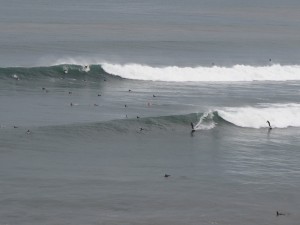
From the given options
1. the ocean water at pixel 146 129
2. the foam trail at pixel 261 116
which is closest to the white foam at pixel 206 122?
the ocean water at pixel 146 129

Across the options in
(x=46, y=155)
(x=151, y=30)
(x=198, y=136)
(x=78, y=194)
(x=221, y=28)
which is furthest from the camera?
(x=221, y=28)

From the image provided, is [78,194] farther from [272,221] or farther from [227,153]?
[227,153]

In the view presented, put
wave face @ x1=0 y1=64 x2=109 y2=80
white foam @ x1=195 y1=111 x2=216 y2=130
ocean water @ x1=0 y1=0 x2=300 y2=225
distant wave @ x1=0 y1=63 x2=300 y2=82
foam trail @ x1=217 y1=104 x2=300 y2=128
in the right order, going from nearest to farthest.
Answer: ocean water @ x1=0 y1=0 x2=300 y2=225
white foam @ x1=195 y1=111 x2=216 y2=130
foam trail @ x1=217 y1=104 x2=300 y2=128
wave face @ x1=0 y1=64 x2=109 y2=80
distant wave @ x1=0 y1=63 x2=300 y2=82

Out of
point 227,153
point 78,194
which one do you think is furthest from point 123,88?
point 78,194

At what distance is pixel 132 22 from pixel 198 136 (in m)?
74.7

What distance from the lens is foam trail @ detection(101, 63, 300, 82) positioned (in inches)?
2965

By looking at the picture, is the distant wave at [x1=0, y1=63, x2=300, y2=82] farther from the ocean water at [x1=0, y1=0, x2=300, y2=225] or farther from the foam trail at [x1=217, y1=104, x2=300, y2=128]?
the foam trail at [x1=217, y1=104, x2=300, y2=128]

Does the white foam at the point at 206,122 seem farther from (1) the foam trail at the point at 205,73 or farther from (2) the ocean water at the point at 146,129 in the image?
(1) the foam trail at the point at 205,73

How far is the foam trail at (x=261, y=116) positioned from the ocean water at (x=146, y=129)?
13cm

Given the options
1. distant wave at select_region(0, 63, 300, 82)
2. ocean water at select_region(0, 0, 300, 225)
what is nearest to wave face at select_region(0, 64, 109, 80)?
distant wave at select_region(0, 63, 300, 82)

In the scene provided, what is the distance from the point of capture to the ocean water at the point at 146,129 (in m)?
37.2

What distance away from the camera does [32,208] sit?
36.0 meters

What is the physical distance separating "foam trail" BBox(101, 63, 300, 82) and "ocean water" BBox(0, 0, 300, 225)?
4.6 inches

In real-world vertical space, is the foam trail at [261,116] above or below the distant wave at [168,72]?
below
